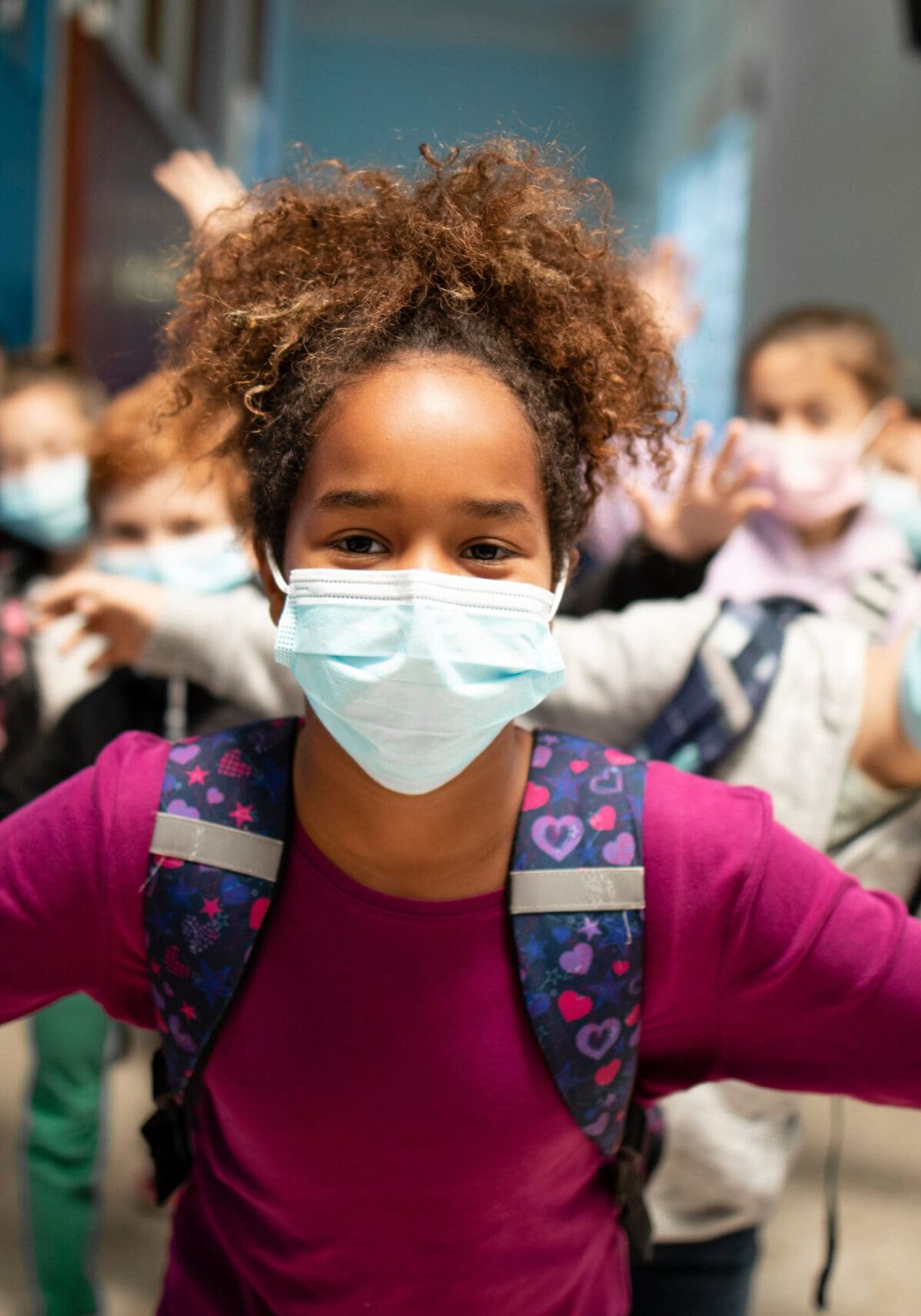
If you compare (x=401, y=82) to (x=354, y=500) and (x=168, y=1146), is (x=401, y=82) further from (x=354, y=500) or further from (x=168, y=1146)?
(x=168, y=1146)

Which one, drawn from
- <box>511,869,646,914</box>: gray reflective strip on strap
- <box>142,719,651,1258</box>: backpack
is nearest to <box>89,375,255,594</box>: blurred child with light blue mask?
<box>142,719,651,1258</box>: backpack

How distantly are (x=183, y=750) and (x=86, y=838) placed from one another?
4.8 inches

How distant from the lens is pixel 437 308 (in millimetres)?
1120

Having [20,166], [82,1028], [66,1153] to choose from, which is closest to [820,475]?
[82,1028]

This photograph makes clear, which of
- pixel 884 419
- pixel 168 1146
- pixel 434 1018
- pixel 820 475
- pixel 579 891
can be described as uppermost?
pixel 884 419

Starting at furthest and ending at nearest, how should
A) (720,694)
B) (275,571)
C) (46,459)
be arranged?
(46,459)
(720,694)
(275,571)

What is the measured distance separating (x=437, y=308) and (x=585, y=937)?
571 mm

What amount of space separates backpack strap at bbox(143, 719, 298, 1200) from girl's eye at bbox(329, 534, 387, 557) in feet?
0.77

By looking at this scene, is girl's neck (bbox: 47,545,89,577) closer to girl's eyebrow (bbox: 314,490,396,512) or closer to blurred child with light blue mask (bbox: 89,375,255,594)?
blurred child with light blue mask (bbox: 89,375,255,594)

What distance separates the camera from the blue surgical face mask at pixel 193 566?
2.22 m

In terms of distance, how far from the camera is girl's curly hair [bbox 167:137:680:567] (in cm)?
111

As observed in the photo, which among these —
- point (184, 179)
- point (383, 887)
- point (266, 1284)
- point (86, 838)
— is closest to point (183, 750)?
point (86, 838)

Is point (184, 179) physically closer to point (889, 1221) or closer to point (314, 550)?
point (314, 550)

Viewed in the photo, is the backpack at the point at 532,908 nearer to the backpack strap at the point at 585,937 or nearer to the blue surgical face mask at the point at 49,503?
the backpack strap at the point at 585,937
